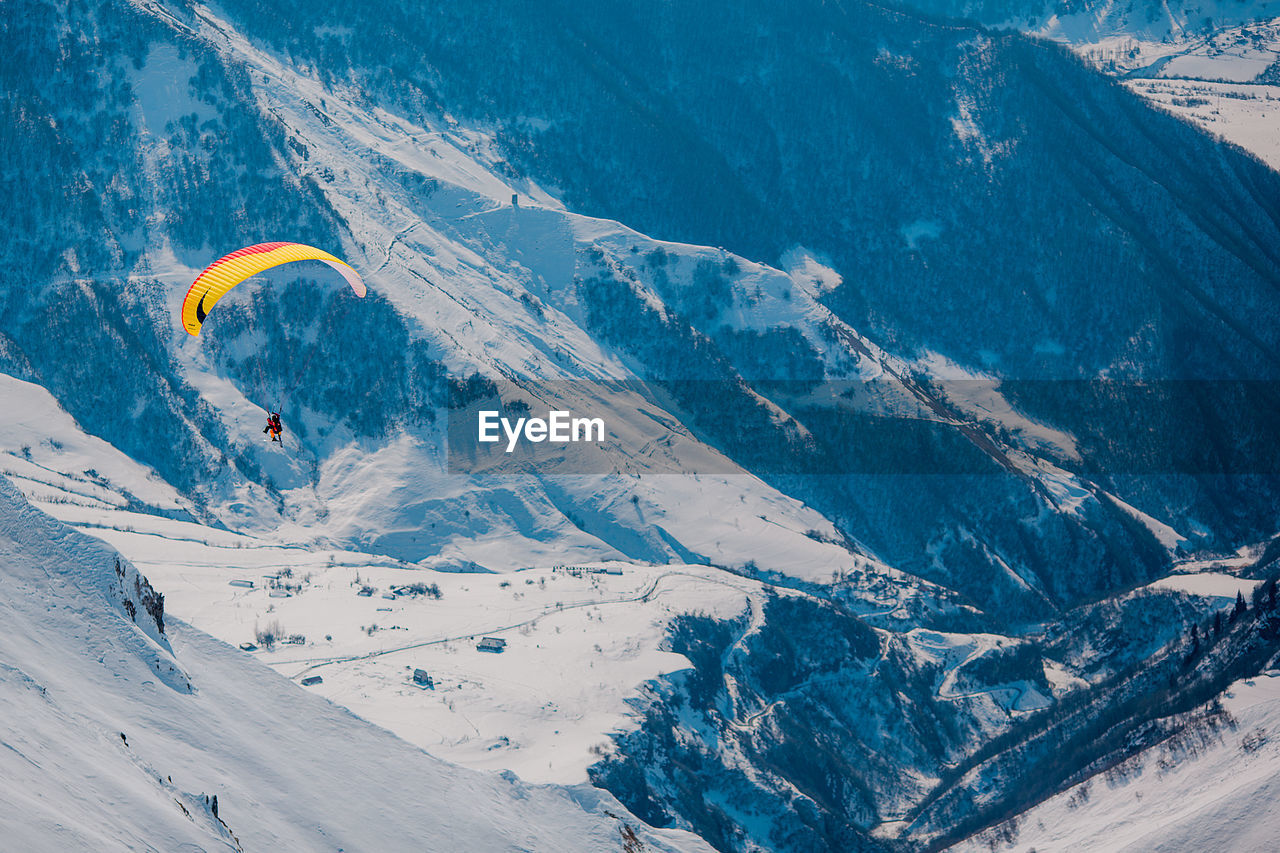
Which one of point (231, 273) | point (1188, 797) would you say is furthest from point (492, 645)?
point (1188, 797)

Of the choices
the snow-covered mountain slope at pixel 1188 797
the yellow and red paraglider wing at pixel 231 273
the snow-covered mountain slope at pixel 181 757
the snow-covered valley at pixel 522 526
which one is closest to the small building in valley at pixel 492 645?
the snow-covered valley at pixel 522 526

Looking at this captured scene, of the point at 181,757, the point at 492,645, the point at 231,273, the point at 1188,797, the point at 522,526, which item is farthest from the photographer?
the point at 522,526

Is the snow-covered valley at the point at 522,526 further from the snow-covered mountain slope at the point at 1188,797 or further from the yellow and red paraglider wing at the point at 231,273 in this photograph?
the yellow and red paraglider wing at the point at 231,273

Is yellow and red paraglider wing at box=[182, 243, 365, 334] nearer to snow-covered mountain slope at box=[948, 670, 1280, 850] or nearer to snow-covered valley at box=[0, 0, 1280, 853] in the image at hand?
snow-covered valley at box=[0, 0, 1280, 853]

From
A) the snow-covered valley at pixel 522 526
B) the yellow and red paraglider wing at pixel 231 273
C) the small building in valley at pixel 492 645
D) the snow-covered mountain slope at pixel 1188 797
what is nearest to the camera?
the yellow and red paraglider wing at pixel 231 273

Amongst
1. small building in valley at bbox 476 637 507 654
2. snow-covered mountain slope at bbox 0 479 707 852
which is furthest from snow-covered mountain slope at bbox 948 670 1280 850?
small building in valley at bbox 476 637 507 654

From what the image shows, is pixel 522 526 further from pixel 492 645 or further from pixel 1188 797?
pixel 1188 797

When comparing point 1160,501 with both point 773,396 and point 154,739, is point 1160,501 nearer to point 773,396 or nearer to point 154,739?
point 773,396
